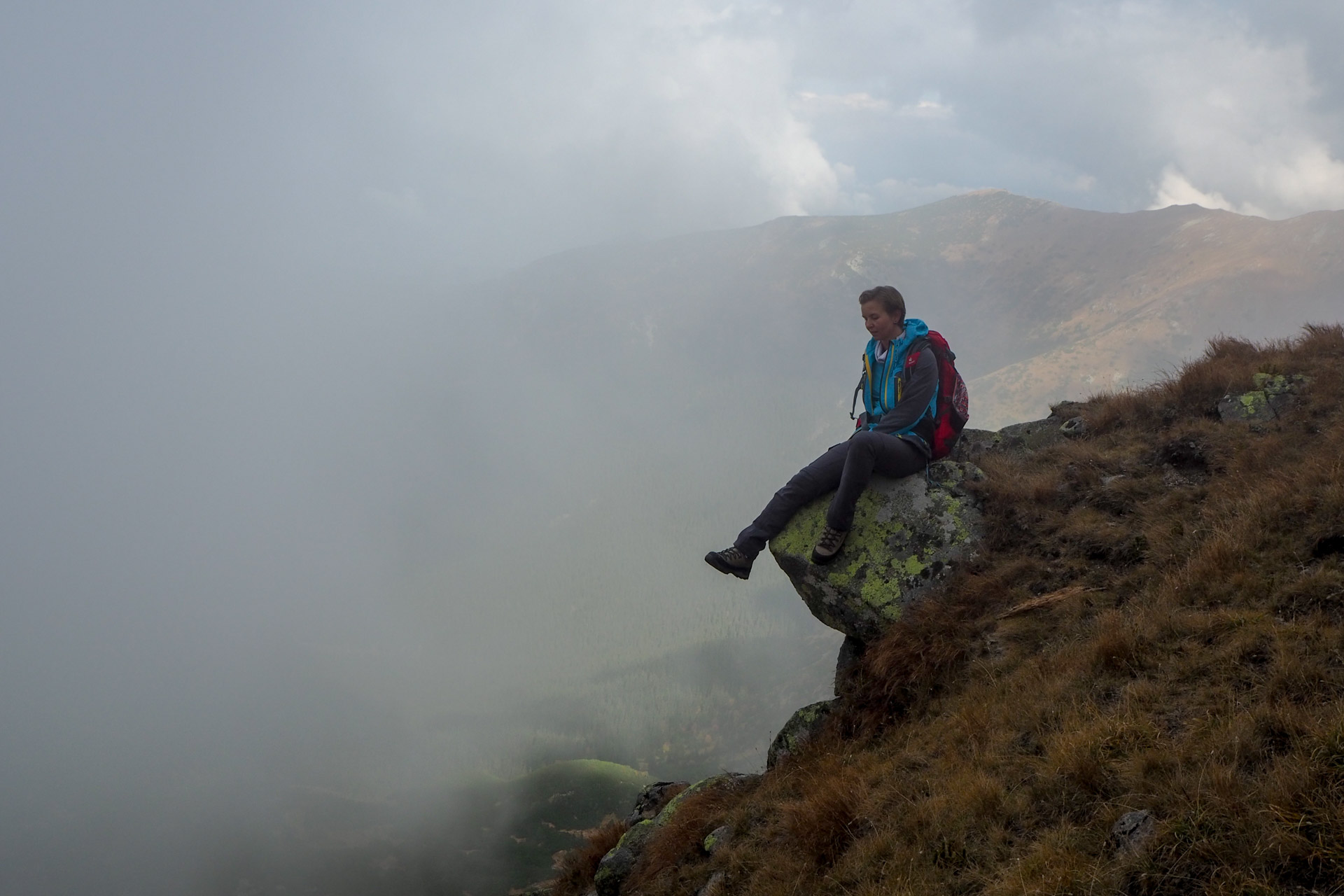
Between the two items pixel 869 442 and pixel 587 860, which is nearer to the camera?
pixel 869 442

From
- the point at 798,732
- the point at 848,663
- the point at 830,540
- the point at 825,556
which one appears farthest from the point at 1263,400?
the point at 798,732

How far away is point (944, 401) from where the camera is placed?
1029 cm

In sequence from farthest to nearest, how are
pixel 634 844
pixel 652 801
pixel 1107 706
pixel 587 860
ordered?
pixel 652 801
pixel 587 860
pixel 634 844
pixel 1107 706

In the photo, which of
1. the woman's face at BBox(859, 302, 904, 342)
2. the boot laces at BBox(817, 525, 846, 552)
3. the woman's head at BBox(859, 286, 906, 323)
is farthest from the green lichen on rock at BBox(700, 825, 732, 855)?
the woman's head at BBox(859, 286, 906, 323)

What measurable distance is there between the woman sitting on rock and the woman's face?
0.01 m

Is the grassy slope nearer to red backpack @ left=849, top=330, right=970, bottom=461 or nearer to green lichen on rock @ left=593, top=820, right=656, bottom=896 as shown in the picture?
red backpack @ left=849, top=330, right=970, bottom=461

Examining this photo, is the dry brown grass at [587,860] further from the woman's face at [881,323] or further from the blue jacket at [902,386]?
the woman's face at [881,323]

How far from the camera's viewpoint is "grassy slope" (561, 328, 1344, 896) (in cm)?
396

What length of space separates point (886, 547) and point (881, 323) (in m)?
3.26

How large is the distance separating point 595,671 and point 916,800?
179 m

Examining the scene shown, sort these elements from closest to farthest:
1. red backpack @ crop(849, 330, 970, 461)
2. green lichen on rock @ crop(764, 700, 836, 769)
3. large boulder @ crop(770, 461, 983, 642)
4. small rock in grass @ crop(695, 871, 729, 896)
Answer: small rock in grass @ crop(695, 871, 729, 896) → green lichen on rock @ crop(764, 700, 836, 769) → large boulder @ crop(770, 461, 983, 642) → red backpack @ crop(849, 330, 970, 461)

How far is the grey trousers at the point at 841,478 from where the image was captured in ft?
31.5

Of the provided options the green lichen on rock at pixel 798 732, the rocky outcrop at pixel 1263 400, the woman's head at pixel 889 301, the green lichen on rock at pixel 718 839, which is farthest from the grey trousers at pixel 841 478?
the rocky outcrop at pixel 1263 400

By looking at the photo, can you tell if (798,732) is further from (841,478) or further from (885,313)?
(885,313)
